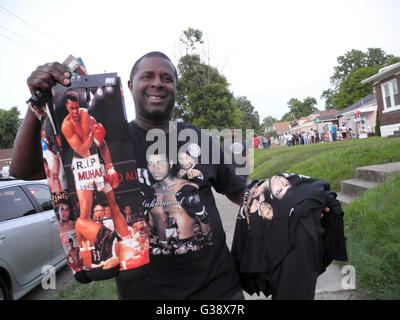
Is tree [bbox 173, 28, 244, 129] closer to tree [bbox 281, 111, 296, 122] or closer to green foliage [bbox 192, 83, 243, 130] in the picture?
green foliage [bbox 192, 83, 243, 130]

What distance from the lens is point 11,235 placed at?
3535mm

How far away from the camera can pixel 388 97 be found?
17.2 meters

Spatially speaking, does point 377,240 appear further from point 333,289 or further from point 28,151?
point 28,151

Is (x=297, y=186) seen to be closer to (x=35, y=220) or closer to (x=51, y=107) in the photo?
(x=51, y=107)

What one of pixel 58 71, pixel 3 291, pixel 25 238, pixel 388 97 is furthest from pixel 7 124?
pixel 58 71

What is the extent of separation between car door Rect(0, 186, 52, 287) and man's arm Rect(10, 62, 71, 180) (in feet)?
9.15

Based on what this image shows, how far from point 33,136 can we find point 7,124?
59606 mm

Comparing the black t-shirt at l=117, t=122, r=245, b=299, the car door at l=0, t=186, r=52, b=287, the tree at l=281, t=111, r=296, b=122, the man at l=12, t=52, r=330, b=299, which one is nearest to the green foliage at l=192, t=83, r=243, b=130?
the car door at l=0, t=186, r=52, b=287

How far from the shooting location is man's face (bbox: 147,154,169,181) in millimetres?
1462

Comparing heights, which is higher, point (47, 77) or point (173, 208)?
point (47, 77)

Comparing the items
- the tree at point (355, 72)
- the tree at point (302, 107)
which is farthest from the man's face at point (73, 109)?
the tree at point (302, 107)

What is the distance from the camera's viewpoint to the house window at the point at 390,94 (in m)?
16.5

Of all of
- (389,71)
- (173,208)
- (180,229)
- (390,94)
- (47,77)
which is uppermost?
(389,71)

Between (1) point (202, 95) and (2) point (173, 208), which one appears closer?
(2) point (173, 208)
